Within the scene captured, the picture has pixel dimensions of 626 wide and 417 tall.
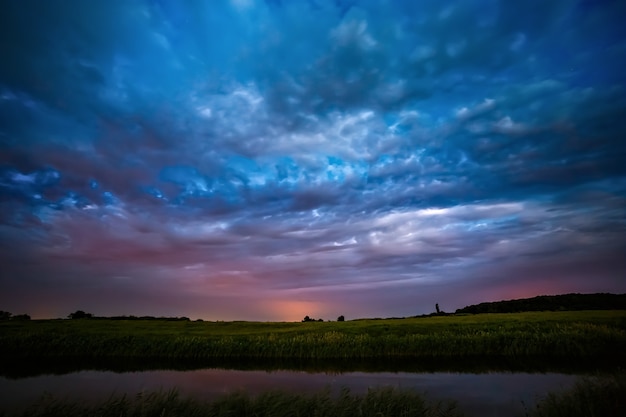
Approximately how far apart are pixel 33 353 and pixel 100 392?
915 inches

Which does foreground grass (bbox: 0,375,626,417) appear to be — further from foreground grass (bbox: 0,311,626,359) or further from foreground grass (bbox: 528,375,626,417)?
foreground grass (bbox: 0,311,626,359)

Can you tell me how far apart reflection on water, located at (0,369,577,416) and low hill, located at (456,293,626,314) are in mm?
65587

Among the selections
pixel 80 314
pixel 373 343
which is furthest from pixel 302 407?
pixel 80 314

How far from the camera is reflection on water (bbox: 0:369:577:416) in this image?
18.4 m

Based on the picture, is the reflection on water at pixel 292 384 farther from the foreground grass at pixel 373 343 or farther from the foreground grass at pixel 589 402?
the foreground grass at pixel 373 343

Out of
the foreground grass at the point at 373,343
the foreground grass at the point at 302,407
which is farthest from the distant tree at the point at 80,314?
the foreground grass at the point at 302,407

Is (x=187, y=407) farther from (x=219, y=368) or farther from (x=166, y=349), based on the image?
(x=166, y=349)

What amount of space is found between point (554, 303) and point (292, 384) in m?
92.5

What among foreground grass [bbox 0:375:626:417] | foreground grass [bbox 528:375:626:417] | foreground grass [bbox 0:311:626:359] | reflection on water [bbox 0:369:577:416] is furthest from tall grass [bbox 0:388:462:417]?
foreground grass [bbox 0:311:626:359]

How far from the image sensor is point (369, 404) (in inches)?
501

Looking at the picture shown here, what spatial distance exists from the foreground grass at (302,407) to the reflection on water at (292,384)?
144 inches

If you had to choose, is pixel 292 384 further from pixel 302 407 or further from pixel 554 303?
pixel 554 303

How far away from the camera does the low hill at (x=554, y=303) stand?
7891cm

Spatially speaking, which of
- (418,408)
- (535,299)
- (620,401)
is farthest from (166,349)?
(535,299)
